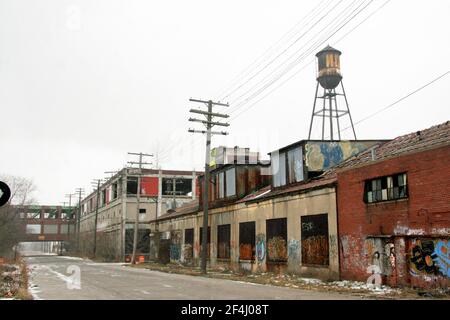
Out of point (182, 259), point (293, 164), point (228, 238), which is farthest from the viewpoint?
point (182, 259)

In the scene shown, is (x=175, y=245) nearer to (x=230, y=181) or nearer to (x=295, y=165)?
(x=230, y=181)

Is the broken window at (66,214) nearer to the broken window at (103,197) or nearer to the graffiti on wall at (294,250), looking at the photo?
the broken window at (103,197)

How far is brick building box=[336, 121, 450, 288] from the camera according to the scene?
1686 cm

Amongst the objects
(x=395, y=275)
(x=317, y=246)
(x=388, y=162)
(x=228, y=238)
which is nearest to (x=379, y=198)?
(x=388, y=162)

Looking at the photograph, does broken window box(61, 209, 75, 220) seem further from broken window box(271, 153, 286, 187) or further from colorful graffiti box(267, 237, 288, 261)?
colorful graffiti box(267, 237, 288, 261)

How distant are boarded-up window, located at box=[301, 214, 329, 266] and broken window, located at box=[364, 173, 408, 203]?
344 centimetres

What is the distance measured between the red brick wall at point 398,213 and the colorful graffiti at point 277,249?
5.32m

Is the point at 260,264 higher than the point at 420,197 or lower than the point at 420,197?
lower

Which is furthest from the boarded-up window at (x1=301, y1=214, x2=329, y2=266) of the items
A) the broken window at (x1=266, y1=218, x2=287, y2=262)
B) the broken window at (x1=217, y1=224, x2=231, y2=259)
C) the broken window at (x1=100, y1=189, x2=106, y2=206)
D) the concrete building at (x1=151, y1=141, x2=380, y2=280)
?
the broken window at (x1=100, y1=189, x2=106, y2=206)

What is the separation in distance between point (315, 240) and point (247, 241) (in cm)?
840

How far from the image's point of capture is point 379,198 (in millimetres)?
19969

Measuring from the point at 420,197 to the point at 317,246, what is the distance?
7.27m

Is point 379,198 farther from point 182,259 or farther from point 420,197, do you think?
point 182,259
